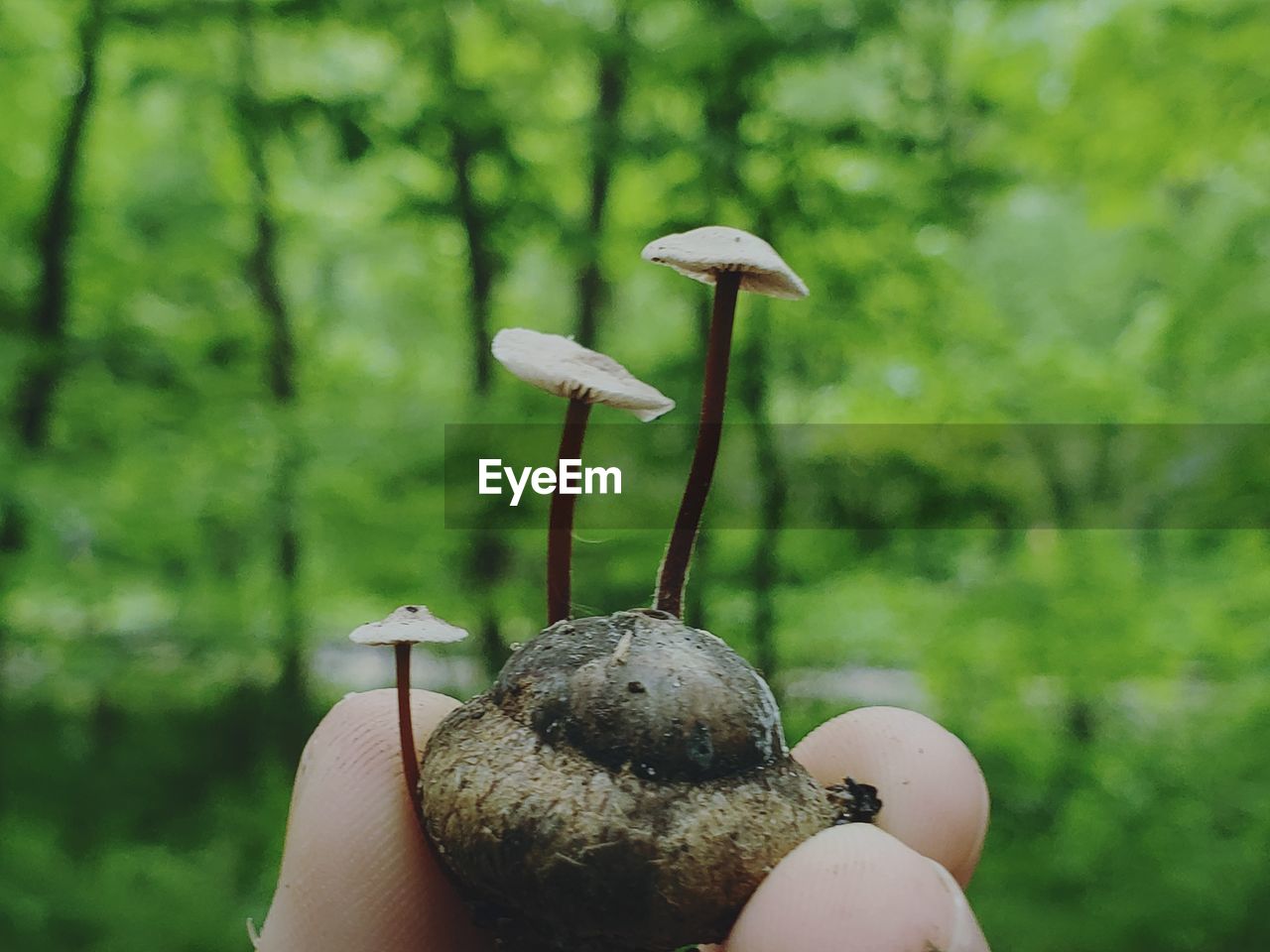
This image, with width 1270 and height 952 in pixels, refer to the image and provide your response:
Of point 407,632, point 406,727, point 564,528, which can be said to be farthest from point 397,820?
point 564,528

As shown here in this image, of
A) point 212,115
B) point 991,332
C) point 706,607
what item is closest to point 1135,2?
point 991,332

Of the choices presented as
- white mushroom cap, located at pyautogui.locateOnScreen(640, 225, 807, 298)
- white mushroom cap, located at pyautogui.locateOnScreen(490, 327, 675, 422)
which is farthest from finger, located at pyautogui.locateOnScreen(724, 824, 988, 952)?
white mushroom cap, located at pyautogui.locateOnScreen(640, 225, 807, 298)

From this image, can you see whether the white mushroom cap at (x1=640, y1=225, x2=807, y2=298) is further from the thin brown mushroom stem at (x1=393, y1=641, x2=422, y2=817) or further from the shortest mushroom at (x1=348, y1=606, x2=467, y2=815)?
the thin brown mushroom stem at (x1=393, y1=641, x2=422, y2=817)

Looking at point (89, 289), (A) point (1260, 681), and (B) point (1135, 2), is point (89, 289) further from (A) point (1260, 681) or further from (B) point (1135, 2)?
(A) point (1260, 681)

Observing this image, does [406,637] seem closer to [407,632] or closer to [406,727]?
[407,632]

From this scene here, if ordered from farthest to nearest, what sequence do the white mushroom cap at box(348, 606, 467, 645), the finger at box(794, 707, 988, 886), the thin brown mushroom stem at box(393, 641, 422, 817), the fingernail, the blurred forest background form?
the blurred forest background < the finger at box(794, 707, 988, 886) < the thin brown mushroom stem at box(393, 641, 422, 817) < the white mushroom cap at box(348, 606, 467, 645) < the fingernail

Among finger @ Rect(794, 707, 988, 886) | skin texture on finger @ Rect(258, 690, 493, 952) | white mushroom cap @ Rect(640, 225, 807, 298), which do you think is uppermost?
white mushroom cap @ Rect(640, 225, 807, 298)

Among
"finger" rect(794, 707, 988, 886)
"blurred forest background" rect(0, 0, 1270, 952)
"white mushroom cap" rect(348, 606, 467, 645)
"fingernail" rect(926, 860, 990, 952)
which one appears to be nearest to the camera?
"fingernail" rect(926, 860, 990, 952)
